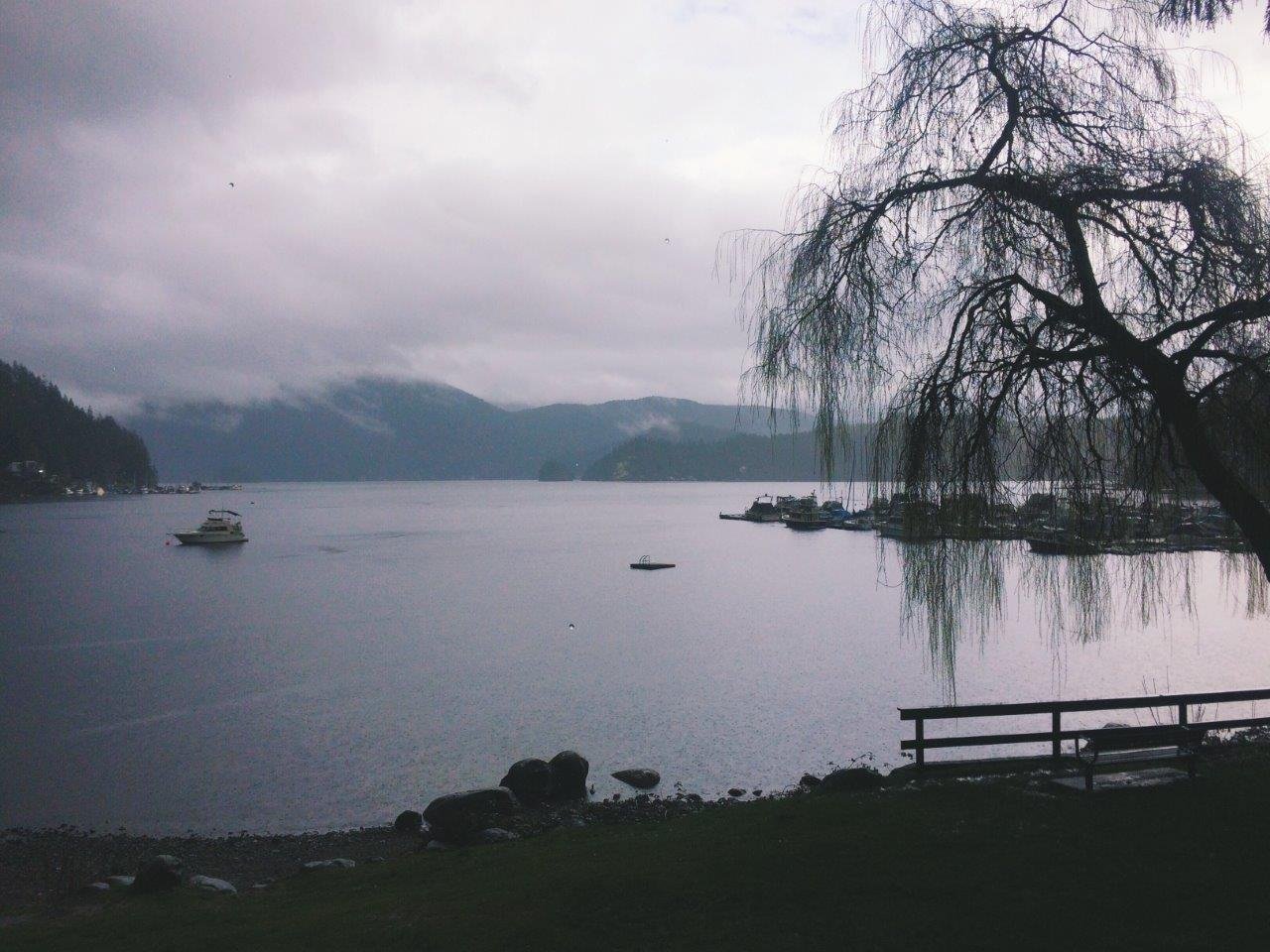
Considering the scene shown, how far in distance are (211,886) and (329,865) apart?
1.99 meters

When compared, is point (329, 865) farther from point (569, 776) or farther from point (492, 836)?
point (569, 776)

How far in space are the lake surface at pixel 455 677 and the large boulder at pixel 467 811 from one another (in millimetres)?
2858

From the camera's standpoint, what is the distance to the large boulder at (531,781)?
20.2 m

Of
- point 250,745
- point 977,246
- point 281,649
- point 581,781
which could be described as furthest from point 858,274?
point 281,649

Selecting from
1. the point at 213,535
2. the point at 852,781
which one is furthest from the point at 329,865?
the point at 213,535

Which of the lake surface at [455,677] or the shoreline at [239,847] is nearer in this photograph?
the shoreline at [239,847]

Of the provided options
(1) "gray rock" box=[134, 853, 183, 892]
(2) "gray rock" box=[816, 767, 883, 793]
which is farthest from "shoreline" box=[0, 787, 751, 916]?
(2) "gray rock" box=[816, 767, 883, 793]

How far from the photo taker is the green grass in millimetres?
7199

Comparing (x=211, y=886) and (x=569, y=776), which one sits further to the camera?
(x=569, y=776)

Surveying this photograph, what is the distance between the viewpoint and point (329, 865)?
15344mm

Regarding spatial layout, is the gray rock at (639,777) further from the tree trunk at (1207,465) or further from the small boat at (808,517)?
the small boat at (808,517)

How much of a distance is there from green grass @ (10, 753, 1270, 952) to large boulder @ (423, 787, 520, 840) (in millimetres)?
3828

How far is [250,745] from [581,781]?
11.4 meters

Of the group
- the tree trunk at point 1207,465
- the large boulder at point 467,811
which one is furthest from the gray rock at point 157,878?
the tree trunk at point 1207,465
